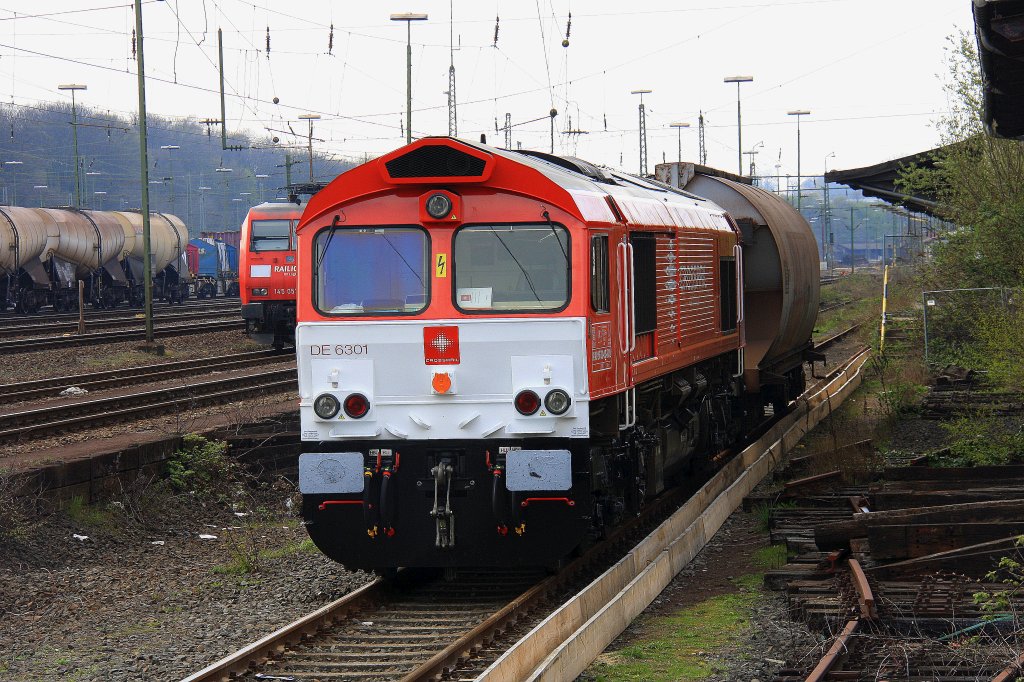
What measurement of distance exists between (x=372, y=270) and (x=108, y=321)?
28.8 metres

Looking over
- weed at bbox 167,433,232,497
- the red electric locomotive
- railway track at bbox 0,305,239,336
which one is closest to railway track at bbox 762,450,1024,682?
weed at bbox 167,433,232,497

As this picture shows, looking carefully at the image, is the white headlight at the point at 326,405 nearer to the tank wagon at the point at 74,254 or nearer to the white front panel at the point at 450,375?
the white front panel at the point at 450,375

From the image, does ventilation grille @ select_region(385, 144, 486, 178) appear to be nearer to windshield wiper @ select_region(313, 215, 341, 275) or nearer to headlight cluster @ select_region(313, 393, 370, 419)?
windshield wiper @ select_region(313, 215, 341, 275)

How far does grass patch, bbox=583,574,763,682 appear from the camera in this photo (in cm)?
802

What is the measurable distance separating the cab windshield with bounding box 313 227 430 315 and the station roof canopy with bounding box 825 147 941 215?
16574 mm

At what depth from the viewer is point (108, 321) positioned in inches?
1435

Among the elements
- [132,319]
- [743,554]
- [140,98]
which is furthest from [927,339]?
[132,319]

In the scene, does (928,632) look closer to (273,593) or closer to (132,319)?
(273,593)

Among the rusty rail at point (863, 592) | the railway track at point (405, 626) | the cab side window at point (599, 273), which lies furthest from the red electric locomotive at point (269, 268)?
the rusty rail at point (863, 592)

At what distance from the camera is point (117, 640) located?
8797mm

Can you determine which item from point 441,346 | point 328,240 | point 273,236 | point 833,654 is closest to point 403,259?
point 328,240

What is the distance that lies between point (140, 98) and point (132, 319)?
11.6 metres

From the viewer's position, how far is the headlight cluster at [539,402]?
30.3 feet

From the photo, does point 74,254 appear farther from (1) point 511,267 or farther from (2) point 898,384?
(1) point 511,267
